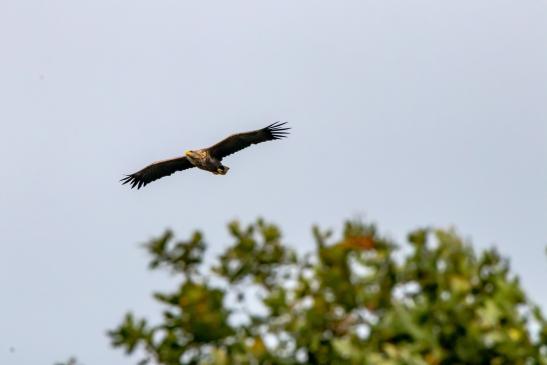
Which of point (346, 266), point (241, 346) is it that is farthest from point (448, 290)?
point (241, 346)

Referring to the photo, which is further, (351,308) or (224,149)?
(224,149)

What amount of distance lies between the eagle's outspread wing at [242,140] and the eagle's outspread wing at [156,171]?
1.74 meters

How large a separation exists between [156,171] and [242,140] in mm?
3691

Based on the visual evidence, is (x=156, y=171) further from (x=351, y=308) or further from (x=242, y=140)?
(x=351, y=308)

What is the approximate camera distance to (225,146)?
1246 inches

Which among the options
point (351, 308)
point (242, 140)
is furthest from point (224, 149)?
point (351, 308)

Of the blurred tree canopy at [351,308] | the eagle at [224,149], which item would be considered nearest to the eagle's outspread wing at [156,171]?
the eagle at [224,149]

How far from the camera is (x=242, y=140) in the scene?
3153 centimetres

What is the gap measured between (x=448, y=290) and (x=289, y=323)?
1387 millimetres

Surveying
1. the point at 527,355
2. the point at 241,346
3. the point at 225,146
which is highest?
the point at 225,146

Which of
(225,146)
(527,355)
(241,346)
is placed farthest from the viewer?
(225,146)

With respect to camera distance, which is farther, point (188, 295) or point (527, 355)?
point (188, 295)

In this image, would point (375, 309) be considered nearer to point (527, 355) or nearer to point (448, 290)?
point (448, 290)

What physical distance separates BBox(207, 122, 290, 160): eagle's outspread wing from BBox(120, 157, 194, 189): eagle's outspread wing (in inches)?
68.5
